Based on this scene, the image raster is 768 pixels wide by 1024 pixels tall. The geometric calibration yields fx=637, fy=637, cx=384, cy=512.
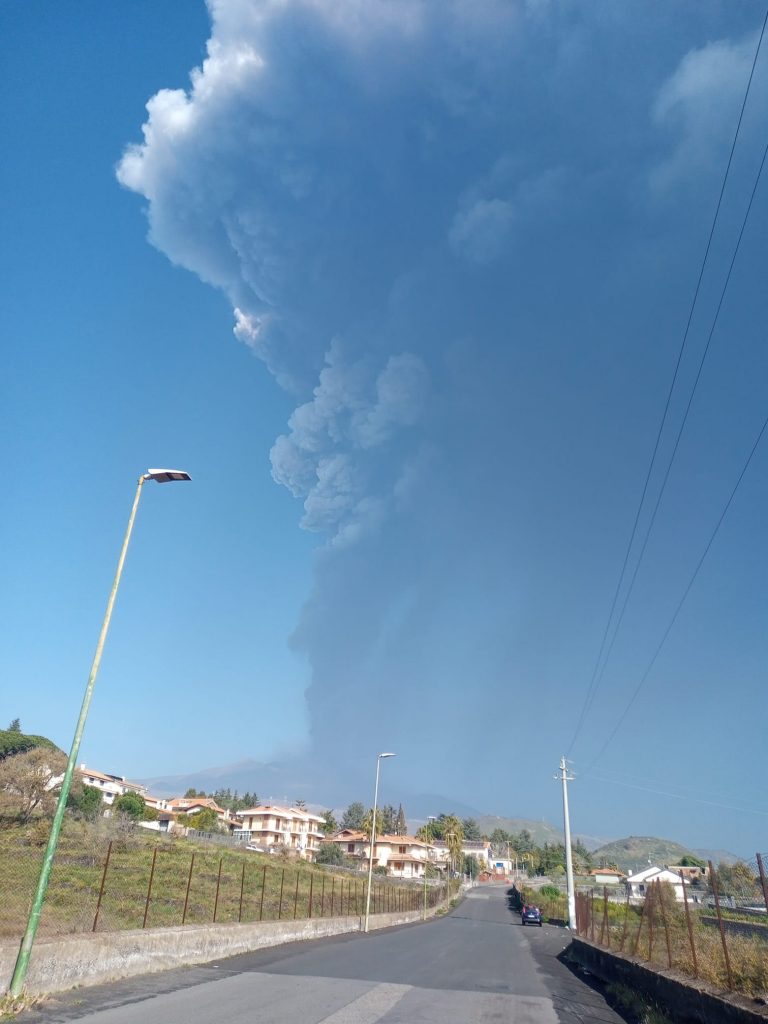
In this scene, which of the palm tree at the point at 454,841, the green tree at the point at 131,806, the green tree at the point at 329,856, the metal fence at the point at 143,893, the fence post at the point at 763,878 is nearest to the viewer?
the fence post at the point at 763,878

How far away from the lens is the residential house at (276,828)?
98.5 m

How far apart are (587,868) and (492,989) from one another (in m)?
149

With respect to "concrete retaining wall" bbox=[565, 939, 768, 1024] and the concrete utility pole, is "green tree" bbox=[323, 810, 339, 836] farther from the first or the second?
"concrete retaining wall" bbox=[565, 939, 768, 1024]

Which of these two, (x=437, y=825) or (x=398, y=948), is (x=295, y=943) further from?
(x=437, y=825)

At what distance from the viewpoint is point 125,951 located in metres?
12.3

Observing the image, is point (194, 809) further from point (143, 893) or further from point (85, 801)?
point (143, 893)

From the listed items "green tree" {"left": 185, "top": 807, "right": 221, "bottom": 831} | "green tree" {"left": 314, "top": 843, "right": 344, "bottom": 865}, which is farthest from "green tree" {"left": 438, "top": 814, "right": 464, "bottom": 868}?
"green tree" {"left": 185, "top": 807, "right": 221, "bottom": 831}

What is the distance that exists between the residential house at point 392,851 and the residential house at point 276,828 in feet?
18.7

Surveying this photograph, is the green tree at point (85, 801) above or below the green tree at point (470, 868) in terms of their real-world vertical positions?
above

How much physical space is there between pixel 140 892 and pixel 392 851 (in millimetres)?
88589

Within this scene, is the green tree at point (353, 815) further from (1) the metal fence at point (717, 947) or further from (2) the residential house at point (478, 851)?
(1) the metal fence at point (717, 947)

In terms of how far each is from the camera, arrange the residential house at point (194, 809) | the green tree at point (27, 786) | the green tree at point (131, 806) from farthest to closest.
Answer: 1. the residential house at point (194, 809)
2. the green tree at point (131, 806)
3. the green tree at point (27, 786)

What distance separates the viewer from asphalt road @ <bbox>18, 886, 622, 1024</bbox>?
31.1ft

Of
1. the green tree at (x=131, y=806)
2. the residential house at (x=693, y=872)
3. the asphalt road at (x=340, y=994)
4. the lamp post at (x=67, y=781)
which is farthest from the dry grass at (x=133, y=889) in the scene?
the green tree at (x=131, y=806)
